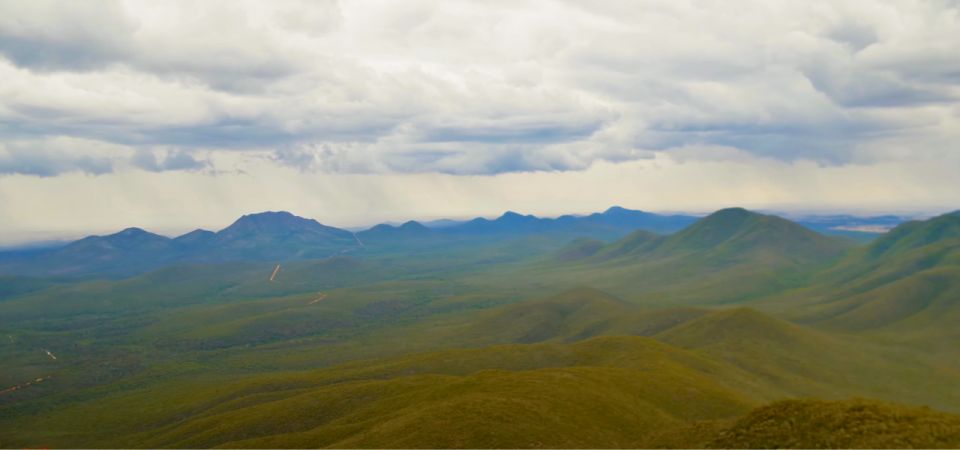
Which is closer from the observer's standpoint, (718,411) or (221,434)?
(718,411)

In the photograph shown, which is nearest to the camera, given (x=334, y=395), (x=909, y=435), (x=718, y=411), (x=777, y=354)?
(x=909, y=435)

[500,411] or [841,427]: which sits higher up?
[841,427]

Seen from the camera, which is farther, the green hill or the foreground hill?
the foreground hill

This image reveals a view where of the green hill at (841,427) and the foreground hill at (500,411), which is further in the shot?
the foreground hill at (500,411)

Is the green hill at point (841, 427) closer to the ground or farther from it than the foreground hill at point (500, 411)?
farther from it

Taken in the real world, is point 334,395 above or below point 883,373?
above

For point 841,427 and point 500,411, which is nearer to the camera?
point 841,427

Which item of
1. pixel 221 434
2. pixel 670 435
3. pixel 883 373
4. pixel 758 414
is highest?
pixel 758 414

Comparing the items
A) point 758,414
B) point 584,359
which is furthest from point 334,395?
point 758,414

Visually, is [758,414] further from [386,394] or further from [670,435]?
[386,394]

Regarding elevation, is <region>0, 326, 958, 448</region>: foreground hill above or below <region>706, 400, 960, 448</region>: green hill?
below

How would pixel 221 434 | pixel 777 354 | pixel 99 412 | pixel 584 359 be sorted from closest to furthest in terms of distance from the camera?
pixel 221 434 < pixel 584 359 < pixel 99 412 < pixel 777 354
